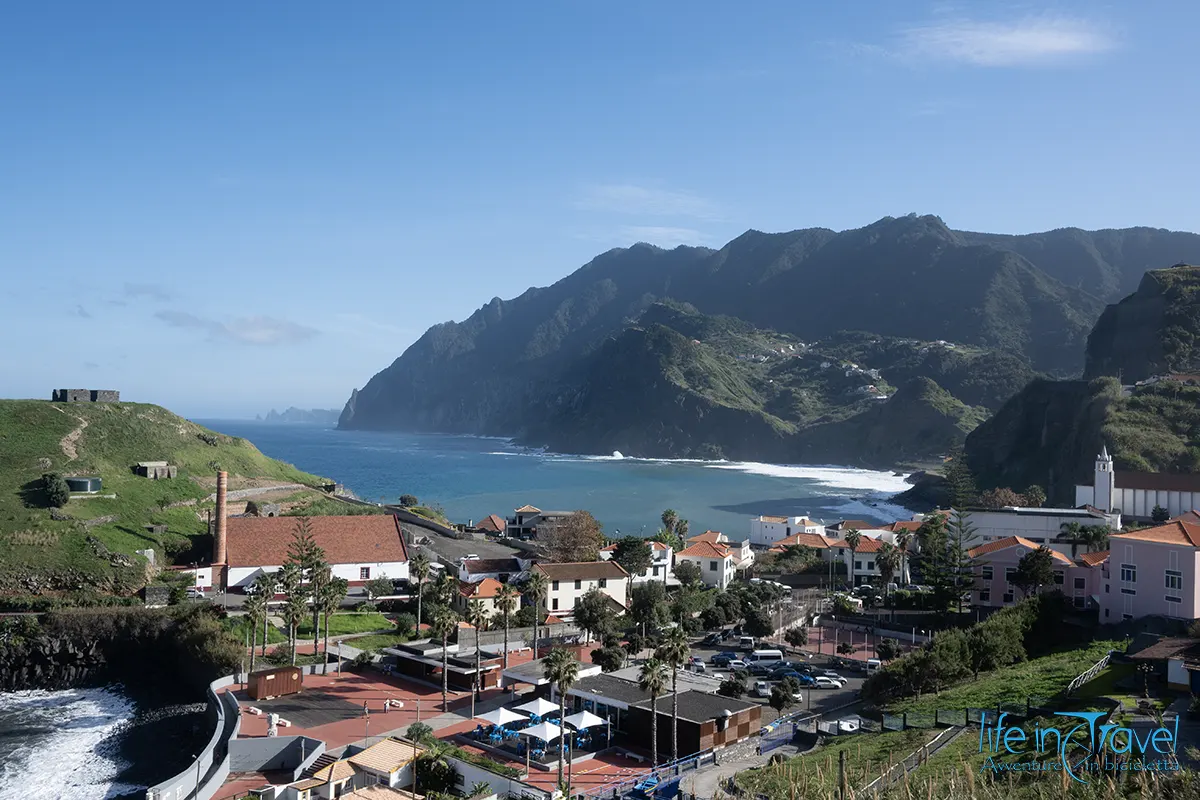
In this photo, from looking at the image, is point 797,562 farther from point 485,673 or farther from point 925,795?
point 925,795

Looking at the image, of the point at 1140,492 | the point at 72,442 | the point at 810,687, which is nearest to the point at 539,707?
the point at 810,687

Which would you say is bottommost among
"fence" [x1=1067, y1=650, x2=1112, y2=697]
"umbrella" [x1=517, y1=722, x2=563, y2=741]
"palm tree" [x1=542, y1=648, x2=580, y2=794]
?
"umbrella" [x1=517, y1=722, x2=563, y2=741]

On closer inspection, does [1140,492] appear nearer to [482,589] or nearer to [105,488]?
[482,589]

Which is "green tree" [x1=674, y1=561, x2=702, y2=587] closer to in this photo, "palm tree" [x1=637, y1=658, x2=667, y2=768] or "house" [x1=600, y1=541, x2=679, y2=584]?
"house" [x1=600, y1=541, x2=679, y2=584]

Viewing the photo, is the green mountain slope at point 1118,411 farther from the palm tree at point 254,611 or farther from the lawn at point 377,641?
the palm tree at point 254,611

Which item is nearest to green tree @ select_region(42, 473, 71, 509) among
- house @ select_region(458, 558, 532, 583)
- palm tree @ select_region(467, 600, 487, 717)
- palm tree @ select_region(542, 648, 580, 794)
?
house @ select_region(458, 558, 532, 583)

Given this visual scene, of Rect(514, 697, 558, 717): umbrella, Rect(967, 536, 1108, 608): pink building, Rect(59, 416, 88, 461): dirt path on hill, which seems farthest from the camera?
Rect(59, 416, 88, 461): dirt path on hill

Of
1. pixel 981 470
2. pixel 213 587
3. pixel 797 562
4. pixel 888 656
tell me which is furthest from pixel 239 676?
pixel 981 470
